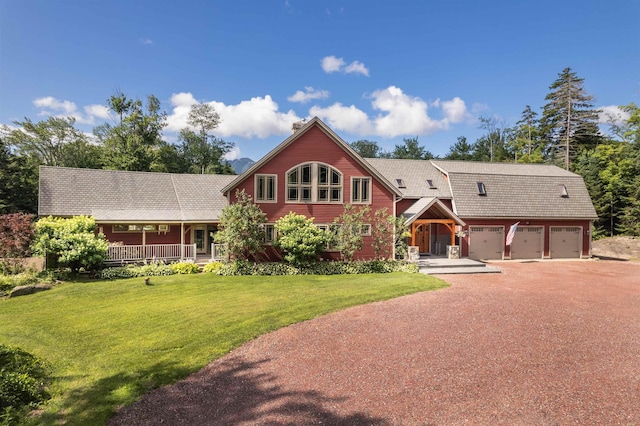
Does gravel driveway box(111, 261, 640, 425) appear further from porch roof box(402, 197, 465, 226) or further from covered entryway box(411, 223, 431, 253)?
covered entryway box(411, 223, 431, 253)

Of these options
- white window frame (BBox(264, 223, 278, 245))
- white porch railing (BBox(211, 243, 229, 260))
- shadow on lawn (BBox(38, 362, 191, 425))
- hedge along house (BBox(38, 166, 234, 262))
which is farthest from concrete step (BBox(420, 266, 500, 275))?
shadow on lawn (BBox(38, 362, 191, 425))

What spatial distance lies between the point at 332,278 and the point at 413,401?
10.5 meters

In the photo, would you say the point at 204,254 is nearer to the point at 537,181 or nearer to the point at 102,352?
the point at 102,352

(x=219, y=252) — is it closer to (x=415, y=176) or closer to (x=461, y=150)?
(x=415, y=176)

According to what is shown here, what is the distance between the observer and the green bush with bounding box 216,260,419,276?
54.5 feet

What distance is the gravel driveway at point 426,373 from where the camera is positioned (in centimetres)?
502

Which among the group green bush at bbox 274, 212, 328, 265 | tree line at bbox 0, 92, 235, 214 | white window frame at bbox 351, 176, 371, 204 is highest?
tree line at bbox 0, 92, 235, 214

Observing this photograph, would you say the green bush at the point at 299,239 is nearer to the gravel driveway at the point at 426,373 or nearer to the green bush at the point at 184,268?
the green bush at the point at 184,268

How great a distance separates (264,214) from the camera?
17469mm

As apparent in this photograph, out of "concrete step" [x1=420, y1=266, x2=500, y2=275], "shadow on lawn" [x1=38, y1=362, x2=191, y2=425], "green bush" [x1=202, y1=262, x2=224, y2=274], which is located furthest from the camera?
"green bush" [x1=202, y1=262, x2=224, y2=274]

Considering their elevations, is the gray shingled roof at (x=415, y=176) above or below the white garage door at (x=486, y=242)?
above

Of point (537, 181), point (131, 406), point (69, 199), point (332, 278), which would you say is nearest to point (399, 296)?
point (332, 278)

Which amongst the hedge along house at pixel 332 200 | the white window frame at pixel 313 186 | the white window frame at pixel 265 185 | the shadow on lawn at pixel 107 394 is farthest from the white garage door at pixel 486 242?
the shadow on lawn at pixel 107 394

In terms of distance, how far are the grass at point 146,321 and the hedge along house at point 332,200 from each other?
15.8 ft
